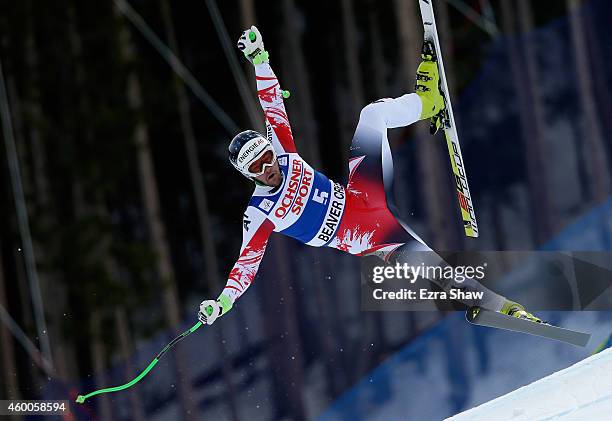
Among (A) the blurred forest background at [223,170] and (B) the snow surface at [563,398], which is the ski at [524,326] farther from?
(A) the blurred forest background at [223,170]

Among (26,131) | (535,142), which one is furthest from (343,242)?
(26,131)

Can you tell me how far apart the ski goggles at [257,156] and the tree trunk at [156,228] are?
0.78 meters

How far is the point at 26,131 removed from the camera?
15.7 feet

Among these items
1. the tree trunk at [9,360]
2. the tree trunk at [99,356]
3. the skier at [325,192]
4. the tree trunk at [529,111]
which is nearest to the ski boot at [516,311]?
the skier at [325,192]

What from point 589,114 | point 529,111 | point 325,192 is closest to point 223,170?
point 325,192

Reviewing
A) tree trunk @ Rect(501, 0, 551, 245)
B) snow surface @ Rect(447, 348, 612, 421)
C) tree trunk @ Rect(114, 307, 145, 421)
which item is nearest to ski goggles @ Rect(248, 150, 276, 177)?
tree trunk @ Rect(501, 0, 551, 245)

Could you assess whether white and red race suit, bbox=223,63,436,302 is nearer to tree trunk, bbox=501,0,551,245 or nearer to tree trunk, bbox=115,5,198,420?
tree trunk, bbox=501,0,551,245

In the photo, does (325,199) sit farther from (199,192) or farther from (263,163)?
(199,192)

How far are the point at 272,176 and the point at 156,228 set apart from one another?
870mm

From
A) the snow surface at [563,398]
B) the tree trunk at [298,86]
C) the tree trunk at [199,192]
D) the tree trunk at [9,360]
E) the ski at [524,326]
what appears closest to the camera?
the snow surface at [563,398]

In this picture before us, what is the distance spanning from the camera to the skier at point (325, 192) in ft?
13.2

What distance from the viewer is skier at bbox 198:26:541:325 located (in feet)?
13.2

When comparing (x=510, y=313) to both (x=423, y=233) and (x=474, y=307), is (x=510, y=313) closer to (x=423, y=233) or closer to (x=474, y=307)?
(x=474, y=307)

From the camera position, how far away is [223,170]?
174 inches
